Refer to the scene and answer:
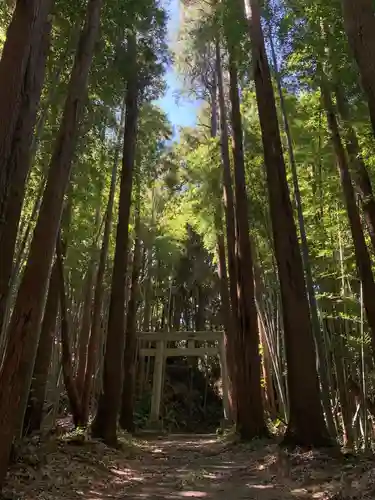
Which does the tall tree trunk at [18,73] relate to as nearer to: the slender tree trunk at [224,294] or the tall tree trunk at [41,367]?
the tall tree trunk at [41,367]

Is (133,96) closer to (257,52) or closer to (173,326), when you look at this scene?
(257,52)

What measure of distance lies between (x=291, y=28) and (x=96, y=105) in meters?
2.81

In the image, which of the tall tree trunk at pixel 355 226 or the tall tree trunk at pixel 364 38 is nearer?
the tall tree trunk at pixel 364 38

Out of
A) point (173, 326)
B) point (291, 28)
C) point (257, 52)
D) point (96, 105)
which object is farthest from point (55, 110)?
point (173, 326)

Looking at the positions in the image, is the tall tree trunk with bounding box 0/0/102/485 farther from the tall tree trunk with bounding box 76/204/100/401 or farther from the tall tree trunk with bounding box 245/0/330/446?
the tall tree trunk with bounding box 76/204/100/401

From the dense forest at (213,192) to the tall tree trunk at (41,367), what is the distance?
0.07 feet

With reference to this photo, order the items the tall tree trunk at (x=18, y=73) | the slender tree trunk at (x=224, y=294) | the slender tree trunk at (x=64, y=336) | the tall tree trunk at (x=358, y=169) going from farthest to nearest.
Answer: the slender tree trunk at (x=224, y=294) → the slender tree trunk at (x=64, y=336) → the tall tree trunk at (x=358, y=169) → the tall tree trunk at (x=18, y=73)

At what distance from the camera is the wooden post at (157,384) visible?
541 inches

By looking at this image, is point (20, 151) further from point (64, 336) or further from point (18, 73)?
point (64, 336)

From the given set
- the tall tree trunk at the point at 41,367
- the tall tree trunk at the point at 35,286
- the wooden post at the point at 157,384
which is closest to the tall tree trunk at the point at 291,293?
the tall tree trunk at the point at 35,286

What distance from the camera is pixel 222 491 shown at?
4.58 m

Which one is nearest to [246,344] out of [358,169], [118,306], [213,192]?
[118,306]

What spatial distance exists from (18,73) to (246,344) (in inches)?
219

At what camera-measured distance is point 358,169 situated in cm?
575
